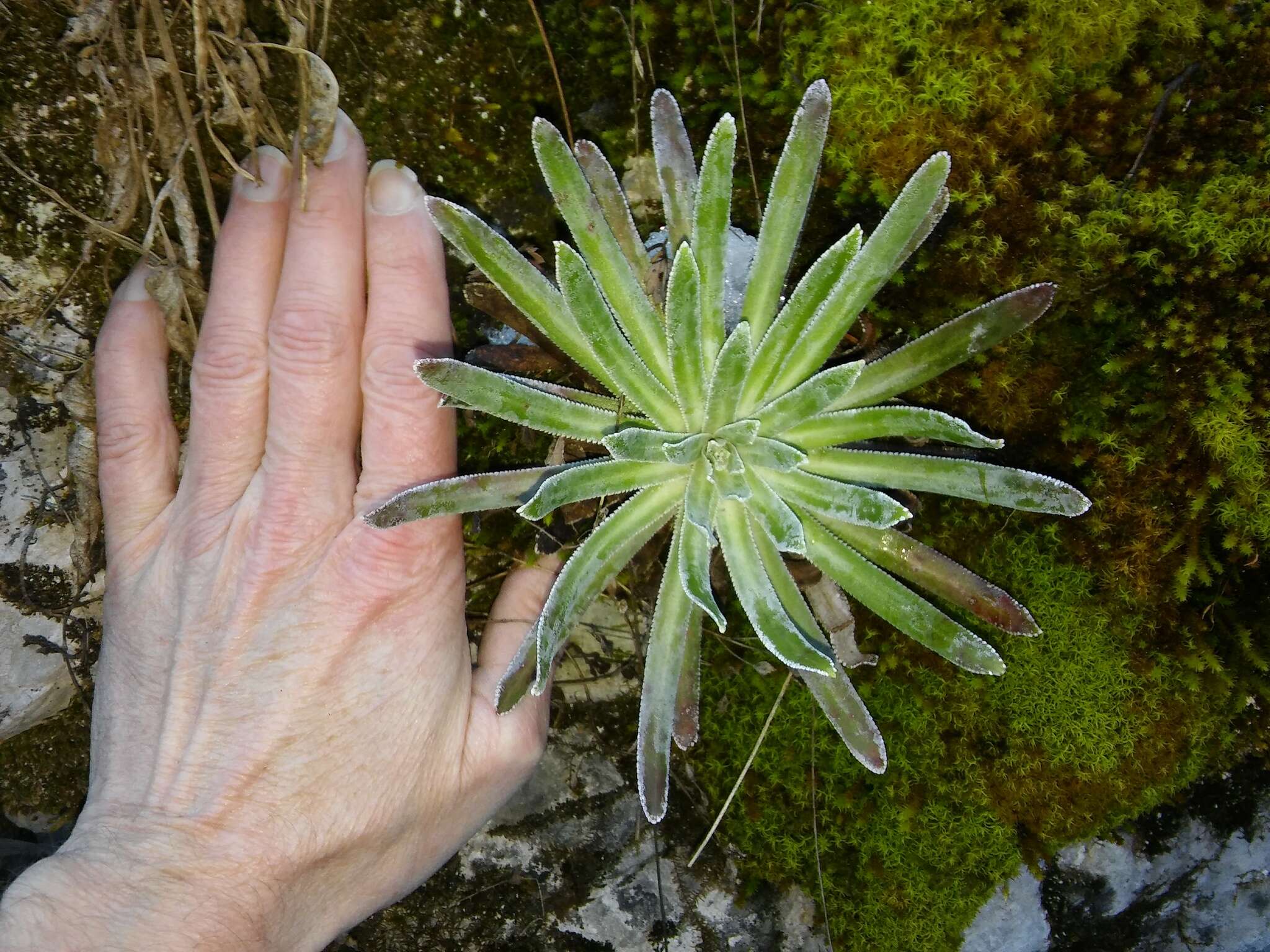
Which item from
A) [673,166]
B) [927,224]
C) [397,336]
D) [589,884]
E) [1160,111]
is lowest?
[589,884]

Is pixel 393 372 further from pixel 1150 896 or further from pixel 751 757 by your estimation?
pixel 1150 896

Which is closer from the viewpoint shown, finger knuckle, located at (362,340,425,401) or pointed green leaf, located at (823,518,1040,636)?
pointed green leaf, located at (823,518,1040,636)

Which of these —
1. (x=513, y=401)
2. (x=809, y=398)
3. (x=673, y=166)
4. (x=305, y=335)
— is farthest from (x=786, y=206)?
(x=305, y=335)

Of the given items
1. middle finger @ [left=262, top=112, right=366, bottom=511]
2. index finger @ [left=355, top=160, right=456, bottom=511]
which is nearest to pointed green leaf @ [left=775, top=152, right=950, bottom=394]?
index finger @ [left=355, top=160, right=456, bottom=511]

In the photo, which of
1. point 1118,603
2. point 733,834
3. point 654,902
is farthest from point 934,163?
point 654,902

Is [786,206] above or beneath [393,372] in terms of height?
above

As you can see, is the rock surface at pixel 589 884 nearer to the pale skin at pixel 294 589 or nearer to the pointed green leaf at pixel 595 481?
the pale skin at pixel 294 589

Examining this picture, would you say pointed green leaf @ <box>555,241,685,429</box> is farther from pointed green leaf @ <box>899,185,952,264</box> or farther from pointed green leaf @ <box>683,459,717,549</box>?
pointed green leaf @ <box>899,185,952,264</box>
